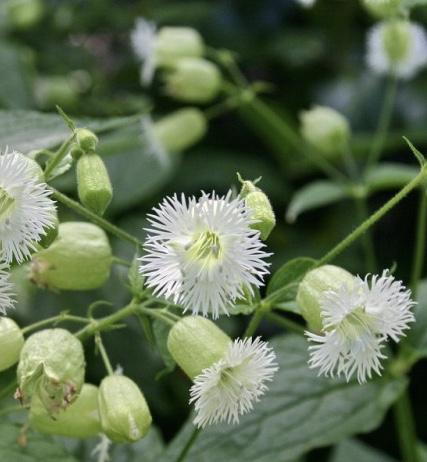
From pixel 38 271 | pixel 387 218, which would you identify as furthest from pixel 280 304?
pixel 387 218

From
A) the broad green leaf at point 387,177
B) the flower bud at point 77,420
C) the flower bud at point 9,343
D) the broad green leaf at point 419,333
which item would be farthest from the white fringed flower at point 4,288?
the broad green leaf at point 387,177

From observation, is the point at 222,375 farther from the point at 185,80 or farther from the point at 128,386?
the point at 185,80

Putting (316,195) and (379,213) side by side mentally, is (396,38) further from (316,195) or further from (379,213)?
(379,213)

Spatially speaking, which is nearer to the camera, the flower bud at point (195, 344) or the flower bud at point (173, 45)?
the flower bud at point (195, 344)

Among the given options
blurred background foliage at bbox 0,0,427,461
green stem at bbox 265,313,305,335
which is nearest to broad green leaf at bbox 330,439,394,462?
blurred background foliage at bbox 0,0,427,461

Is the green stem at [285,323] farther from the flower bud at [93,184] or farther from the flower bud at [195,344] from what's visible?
the flower bud at [93,184]

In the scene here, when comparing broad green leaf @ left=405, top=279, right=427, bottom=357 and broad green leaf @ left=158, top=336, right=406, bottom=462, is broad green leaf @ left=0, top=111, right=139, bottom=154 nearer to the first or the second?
broad green leaf @ left=158, top=336, right=406, bottom=462
